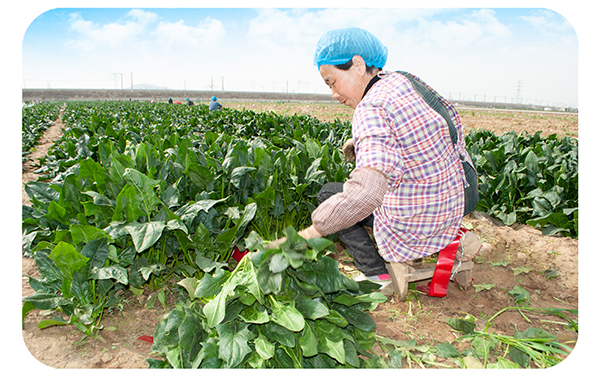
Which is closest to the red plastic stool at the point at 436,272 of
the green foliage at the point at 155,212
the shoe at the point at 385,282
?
the shoe at the point at 385,282

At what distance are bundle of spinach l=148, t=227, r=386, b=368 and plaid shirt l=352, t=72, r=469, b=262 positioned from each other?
583 millimetres

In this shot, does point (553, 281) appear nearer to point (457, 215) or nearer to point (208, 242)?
point (457, 215)

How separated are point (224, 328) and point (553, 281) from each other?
2.86 m

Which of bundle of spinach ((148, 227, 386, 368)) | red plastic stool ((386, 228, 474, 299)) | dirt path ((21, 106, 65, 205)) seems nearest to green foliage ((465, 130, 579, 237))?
red plastic stool ((386, 228, 474, 299))

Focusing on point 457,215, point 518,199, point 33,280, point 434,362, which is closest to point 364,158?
point 457,215

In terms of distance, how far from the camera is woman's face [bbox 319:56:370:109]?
7.59 feet

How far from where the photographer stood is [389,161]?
1.86 metres

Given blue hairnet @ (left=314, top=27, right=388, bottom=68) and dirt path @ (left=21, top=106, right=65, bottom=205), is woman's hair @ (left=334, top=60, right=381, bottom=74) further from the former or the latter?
dirt path @ (left=21, top=106, right=65, bottom=205)

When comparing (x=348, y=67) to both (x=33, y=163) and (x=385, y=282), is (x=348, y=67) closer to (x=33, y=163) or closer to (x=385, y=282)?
(x=385, y=282)

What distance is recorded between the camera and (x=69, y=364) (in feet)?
6.83

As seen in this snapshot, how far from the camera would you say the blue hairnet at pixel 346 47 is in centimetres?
223

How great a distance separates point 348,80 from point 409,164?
0.68 meters

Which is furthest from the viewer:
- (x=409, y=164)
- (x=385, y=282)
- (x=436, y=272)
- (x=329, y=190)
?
(x=329, y=190)

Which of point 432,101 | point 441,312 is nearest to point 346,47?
point 432,101
